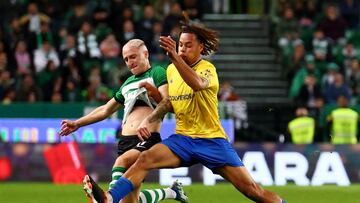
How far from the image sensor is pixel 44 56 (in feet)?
83.1

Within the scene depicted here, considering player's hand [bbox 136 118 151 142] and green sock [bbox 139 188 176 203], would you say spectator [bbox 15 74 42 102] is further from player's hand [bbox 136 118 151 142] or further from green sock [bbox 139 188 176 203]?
player's hand [bbox 136 118 151 142]

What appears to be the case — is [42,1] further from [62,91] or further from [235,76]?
[235,76]

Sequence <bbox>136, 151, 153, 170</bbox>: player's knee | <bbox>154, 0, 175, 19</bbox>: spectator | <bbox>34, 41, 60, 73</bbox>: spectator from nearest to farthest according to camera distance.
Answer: <bbox>136, 151, 153, 170</bbox>: player's knee
<bbox>34, 41, 60, 73</bbox>: spectator
<bbox>154, 0, 175, 19</bbox>: spectator

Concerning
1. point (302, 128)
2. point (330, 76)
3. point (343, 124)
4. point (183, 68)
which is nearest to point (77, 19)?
point (302, 128)

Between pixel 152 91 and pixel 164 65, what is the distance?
43.5 feet

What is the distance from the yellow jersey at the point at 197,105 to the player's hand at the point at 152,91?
0.16 m

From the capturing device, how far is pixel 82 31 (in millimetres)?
25859

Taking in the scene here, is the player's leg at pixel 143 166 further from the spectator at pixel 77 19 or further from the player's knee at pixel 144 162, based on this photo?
the spectator at pixel 77 19

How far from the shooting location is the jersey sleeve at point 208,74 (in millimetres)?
11547

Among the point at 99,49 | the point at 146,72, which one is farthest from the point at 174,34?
the point at 146,72

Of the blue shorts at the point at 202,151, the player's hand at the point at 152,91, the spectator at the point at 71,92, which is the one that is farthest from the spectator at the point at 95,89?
the blue shorts at the point at 202,151

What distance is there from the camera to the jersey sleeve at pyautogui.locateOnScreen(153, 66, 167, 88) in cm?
1203

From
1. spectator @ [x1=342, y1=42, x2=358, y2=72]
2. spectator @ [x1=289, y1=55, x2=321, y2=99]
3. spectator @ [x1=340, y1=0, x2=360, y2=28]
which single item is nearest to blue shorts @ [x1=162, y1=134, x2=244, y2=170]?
spectator @ [x1=289, y1=55, x2=321, y2=99]

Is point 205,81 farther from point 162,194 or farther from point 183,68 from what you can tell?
point 162,194
